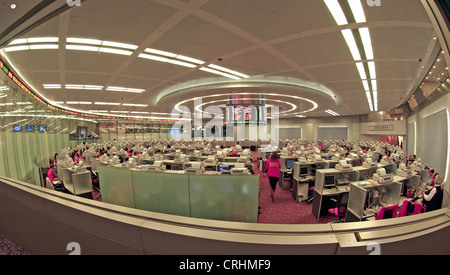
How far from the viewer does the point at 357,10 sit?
10.2ft

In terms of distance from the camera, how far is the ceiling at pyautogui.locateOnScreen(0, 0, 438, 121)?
9.94 ft

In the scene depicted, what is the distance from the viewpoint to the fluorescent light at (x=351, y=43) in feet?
12.6

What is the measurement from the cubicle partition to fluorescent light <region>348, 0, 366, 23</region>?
3.58 meters

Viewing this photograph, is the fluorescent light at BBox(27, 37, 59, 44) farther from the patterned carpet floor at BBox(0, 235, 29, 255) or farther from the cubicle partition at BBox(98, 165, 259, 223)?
the patterned carpet floor at BBox(0, 235, 29, 255)

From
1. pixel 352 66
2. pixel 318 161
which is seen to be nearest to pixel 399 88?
pixel 352 66

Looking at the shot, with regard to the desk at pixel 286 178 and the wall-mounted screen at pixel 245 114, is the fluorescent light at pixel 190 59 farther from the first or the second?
the wall-mounted screen at pixel 245 114

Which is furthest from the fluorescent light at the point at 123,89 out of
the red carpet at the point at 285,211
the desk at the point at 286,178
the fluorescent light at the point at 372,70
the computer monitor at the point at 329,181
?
the fluorescent light at the point at 372,70

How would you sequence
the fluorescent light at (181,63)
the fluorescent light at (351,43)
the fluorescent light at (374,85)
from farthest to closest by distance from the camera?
the fluorescent light at (374,85) → the fluorescent light at (181,63) → the fluorescent light at (351,43)

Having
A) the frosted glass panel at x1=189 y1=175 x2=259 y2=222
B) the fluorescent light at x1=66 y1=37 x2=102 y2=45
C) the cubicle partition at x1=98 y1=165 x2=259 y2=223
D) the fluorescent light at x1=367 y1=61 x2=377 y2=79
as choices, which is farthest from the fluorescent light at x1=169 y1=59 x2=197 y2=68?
the fluorescent light at x1=367 y1=61 x2=377 y2=79

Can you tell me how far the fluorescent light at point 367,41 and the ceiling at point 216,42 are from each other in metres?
0.10

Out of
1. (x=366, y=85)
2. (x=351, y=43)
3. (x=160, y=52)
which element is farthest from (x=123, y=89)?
(x=366, y=85)
